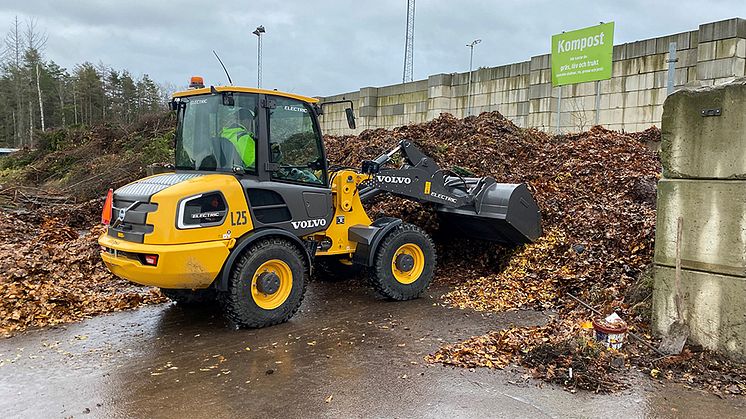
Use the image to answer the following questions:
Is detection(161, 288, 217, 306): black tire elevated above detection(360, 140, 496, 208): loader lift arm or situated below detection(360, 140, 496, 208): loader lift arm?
below

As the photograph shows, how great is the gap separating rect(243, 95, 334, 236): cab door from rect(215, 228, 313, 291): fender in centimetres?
13

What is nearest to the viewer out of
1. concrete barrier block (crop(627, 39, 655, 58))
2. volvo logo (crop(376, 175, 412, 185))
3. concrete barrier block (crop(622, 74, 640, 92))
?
volvo logo (crop(376, 175, 412, 185))

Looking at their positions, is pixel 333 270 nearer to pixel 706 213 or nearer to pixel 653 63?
pixel 706 213

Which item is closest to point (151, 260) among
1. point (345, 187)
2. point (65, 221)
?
point (345, 187)

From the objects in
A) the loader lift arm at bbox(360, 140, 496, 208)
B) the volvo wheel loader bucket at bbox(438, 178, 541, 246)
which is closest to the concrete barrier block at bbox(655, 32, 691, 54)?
the volvo wheel loader bucket at bbox(438, 178, 541, 246)

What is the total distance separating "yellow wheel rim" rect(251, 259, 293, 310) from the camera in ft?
19.5

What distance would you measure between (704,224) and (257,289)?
13.6 ft

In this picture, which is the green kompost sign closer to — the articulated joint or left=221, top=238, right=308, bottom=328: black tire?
the articulated joint

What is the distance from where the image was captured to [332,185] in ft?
22.9

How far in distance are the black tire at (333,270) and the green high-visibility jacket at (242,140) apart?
1.92m

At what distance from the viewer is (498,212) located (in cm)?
754

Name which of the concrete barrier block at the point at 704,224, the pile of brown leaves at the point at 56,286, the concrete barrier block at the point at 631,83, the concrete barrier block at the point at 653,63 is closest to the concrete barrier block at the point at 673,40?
the concrete barrier block at the point at 653,63

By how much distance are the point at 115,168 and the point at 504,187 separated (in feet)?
43.0

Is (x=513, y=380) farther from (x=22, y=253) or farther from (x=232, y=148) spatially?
(x=22, y=253)
